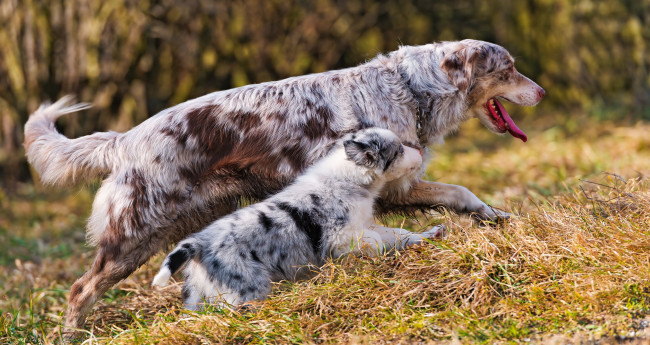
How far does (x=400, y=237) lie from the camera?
4129 millimetres

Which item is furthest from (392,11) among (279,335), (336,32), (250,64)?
(279,335)

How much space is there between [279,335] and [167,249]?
1288 millimetres

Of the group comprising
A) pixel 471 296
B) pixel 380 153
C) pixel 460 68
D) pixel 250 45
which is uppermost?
pixel 460 68

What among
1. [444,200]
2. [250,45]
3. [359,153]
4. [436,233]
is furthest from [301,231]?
[250,45]

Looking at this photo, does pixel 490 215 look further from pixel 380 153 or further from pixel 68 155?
pixel 68 155

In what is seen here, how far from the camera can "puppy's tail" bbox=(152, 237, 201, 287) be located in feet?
11.2

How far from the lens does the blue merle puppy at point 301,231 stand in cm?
367

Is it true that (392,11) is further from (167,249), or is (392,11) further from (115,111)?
(167,249)

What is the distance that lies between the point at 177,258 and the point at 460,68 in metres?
2.08

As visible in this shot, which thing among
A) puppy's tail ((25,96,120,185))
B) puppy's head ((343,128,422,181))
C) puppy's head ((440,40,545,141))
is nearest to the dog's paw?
puppy's head ((343,128,422,181))

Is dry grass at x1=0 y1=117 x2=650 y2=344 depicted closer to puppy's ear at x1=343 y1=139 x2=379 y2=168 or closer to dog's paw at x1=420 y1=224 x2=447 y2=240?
dog's paw at x1=420 y1=224 x2=447 y2=240

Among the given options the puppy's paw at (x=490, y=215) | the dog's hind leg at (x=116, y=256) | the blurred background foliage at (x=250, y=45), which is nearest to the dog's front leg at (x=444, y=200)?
the puppy's paw at (x=490, y=215)

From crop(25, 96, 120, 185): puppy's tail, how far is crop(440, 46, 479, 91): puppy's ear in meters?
2.04

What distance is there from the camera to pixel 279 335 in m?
3.34
